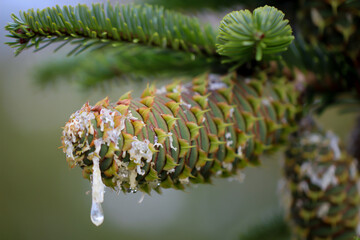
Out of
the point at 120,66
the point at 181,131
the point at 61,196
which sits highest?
the point at 120,66

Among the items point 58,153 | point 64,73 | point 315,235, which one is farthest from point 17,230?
point 315,235

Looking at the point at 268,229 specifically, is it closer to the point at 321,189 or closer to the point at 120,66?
the point at 321,189

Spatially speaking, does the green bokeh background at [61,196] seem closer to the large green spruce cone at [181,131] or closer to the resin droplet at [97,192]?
the large green spruce cone at [181,131]

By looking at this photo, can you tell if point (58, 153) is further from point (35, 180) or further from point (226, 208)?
point (226, 208)

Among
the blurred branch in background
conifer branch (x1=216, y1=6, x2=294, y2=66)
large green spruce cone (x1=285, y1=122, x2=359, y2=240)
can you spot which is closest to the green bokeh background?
the blurred branch in background

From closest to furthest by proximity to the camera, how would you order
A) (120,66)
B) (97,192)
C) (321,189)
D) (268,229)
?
(97,192) < (321,189) < (120,66) < (268,229)

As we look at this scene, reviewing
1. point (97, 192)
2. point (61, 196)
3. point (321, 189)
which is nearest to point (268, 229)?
point (321, 189)

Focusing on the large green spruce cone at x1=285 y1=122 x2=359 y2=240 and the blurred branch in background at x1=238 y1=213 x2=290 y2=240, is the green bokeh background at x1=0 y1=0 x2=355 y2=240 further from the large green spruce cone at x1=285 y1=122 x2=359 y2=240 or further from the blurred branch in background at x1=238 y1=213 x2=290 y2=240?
the large green spruce cone at x1=285 y1=122 x2=359 y2=240

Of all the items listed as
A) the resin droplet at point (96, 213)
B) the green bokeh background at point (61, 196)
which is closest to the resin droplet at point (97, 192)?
the resin droplet at point (96, 213)
